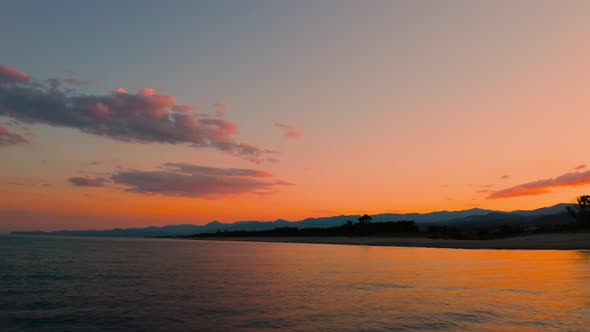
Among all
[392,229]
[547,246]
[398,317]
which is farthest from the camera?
[392,229]

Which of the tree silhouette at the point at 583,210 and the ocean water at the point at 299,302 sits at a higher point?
the tree silhouette at the point at 583,210

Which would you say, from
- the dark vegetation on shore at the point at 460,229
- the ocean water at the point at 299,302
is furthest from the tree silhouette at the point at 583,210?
the ocean water at the point at 299,302

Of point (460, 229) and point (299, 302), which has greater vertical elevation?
point (460, 229)

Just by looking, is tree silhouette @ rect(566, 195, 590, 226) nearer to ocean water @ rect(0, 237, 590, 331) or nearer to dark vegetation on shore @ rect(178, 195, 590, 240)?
dark vegetation on shore @ rect(178, 195, 590, 240)

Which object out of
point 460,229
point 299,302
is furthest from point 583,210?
point 299,302

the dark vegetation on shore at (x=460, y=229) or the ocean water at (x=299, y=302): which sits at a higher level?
the dark vegetation on shore at (x=460, y=229)

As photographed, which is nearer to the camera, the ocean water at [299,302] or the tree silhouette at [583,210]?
the ocean water at [299,302]

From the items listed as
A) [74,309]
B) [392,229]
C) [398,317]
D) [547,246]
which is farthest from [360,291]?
[392,229]

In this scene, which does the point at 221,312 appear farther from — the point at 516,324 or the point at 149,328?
the point at 516,324

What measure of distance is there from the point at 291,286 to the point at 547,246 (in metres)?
63.0

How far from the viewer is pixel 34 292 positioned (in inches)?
958

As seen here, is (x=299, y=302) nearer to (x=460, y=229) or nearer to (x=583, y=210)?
(x=583, y=210)

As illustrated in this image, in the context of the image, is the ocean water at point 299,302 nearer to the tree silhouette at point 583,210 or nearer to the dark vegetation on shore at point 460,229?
the dark vegetation on shore at point 460,229

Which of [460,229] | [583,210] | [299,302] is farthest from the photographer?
[460,229]
